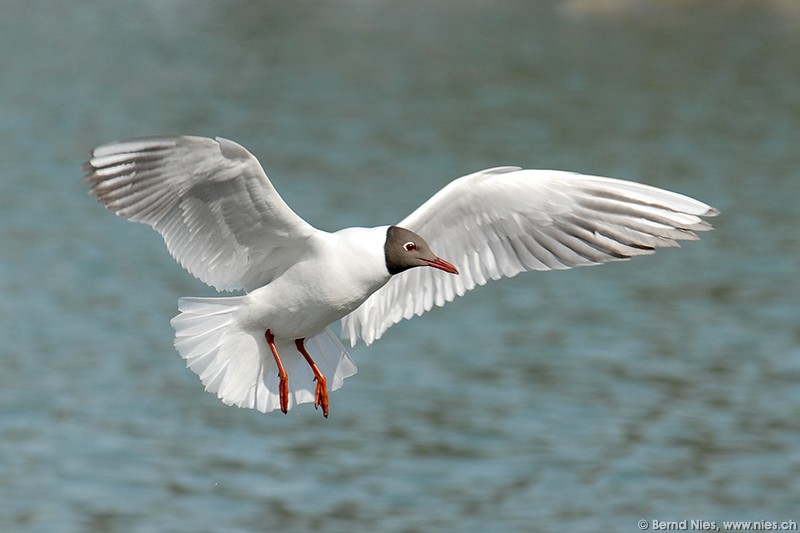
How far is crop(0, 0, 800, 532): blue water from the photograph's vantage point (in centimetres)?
1283

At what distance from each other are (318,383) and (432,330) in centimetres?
896

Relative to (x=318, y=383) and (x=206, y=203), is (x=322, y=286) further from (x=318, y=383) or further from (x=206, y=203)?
(x=206, y=203)

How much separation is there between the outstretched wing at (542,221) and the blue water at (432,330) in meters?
5.02

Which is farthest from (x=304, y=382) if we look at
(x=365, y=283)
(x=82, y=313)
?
(x=82, y=313)

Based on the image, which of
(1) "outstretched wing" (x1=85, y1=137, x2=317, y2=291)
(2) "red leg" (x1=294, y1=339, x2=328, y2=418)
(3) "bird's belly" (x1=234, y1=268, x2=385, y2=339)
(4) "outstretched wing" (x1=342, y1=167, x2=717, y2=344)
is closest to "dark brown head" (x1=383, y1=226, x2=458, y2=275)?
(3) "bird's belly" (x1=234, y1=268, x2=385, y2=339)

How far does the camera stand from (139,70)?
→ 98.0ft

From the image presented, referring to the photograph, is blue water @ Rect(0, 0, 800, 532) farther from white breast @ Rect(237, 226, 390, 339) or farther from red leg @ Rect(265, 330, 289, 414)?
white breast @ Rect(237, 226, 390, 339)

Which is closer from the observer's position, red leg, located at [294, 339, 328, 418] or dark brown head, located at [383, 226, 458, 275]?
dark brown head, located at [383, 226, 458, 275]

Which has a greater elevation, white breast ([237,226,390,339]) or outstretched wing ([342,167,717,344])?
outstretched wing ([342,167,717,344])

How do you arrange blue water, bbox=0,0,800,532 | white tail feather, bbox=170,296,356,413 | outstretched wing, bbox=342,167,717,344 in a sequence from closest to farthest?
outstretched wing, bbox=342,167,717,344 < white tail feather, bbox=170,296,356,413 < blue water, bbox=0,0,800,532

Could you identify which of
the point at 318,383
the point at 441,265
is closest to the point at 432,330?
the point at 318,383

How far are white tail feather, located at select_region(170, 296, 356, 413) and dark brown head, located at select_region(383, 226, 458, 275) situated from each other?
0.85m

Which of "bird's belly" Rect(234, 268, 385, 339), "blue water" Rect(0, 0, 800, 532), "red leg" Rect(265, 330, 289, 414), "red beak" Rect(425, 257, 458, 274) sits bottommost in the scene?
"red leg" Rect(265, 330, 289, 414)

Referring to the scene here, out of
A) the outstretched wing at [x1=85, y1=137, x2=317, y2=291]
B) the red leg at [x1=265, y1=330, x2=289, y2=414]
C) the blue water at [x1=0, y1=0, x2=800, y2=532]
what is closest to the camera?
the outstretched wing at [x1=85, y1=137, x2=317, y2=291]
